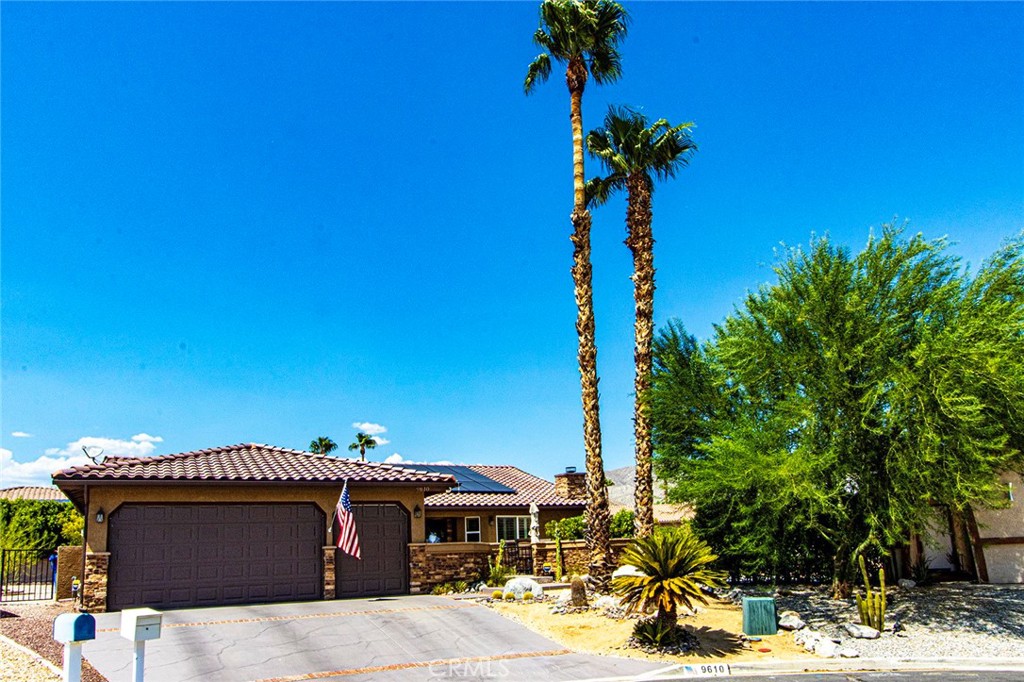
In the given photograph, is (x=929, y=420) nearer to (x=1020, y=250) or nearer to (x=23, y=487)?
(x=1020, y=250)

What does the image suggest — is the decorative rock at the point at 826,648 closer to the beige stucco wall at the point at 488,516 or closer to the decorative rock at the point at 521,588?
the decorative rock at the point at 521,588

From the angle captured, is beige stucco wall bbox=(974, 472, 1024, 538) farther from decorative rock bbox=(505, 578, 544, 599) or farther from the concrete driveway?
the concrete driveway

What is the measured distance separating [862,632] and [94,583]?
18.4 metres

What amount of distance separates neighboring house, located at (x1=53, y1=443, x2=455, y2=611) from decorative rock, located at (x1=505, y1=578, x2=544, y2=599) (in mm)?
3620

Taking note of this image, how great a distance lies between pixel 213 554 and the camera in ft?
69.7

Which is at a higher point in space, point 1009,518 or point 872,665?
point 1009,518

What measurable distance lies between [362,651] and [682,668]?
20.5 ft

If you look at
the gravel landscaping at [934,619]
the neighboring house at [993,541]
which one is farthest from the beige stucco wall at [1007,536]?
the gravel landscaping at [934,619]

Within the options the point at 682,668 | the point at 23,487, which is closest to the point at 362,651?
the point at 682,668

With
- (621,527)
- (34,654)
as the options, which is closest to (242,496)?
(34,654)

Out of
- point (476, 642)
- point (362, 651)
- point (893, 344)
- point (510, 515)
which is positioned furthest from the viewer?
point (510, 515)

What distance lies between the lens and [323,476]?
2242cm

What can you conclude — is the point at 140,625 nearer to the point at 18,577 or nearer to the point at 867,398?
the point at 867,398

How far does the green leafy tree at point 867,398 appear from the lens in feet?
56.9
